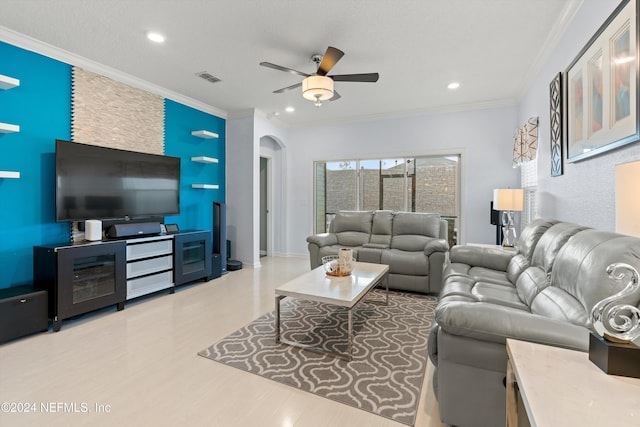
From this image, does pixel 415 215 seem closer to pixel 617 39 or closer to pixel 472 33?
pixel 472 33

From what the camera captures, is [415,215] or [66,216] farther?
[415,215]

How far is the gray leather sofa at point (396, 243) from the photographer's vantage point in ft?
12.4

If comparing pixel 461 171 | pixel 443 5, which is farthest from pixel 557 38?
pixel 461 171

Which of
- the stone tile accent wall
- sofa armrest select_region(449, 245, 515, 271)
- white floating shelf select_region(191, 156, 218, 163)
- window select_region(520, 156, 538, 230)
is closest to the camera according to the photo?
sofa armrest select_region(449, 245, 515, 271)

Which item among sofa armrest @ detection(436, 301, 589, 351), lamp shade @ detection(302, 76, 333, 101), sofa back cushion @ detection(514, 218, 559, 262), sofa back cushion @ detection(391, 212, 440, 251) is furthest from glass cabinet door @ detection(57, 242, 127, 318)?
sofa back cushion @ detection(514, 218, 559, 262)

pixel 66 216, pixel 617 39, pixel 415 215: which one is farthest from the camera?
pixel 415 215

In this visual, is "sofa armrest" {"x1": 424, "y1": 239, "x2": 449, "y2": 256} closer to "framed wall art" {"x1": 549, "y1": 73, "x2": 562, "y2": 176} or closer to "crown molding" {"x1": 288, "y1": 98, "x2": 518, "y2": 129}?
"framed wall art" {"x1": 549, "y1": 73, "x2": 562, "y2": 176}

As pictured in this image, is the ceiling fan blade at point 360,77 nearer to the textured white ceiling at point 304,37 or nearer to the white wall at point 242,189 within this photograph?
the textured white ceiling at point 304,37

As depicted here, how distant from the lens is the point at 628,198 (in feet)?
3.26

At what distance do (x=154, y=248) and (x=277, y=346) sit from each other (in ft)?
7.34

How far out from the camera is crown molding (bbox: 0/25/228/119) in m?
2.84

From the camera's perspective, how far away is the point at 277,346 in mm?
2449

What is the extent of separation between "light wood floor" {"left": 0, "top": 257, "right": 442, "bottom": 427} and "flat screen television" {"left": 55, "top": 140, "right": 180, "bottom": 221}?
3.95 ft

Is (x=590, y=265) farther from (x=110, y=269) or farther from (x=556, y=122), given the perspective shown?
(x=110, y=269)
